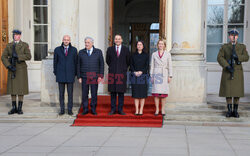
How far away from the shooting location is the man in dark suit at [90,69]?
659 cm

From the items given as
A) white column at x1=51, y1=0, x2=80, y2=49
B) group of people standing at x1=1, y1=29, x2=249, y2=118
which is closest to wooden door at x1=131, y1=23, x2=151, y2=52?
white column at x1=51, y1=0, x2=80, y2=49

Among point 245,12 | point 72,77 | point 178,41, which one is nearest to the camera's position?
point 72,77

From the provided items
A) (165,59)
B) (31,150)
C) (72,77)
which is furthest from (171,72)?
(31,150)

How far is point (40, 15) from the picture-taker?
10.8 meters

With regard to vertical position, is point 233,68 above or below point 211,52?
below

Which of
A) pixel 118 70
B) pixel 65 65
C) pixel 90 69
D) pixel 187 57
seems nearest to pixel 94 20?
pixel 65 65

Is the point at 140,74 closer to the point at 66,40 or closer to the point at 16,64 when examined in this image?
the point at 66,40

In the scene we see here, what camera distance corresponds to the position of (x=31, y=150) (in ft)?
14.6

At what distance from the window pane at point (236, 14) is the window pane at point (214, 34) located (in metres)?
0.44

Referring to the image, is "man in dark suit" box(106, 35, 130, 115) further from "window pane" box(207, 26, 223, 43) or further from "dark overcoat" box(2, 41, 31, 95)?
"window pane" box(207, 26, 223, 43)

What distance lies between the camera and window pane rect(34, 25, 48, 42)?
35.5ft

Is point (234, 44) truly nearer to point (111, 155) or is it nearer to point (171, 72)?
point (171, 72)

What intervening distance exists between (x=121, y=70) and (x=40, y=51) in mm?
5244

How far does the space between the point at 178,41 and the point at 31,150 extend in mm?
4286
